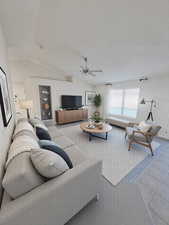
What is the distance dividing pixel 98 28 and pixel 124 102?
3.61m

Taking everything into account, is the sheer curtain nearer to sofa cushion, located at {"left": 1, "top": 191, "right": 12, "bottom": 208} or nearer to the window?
the window

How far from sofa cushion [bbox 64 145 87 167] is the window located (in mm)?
3704

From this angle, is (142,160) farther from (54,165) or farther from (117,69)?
(117,69)

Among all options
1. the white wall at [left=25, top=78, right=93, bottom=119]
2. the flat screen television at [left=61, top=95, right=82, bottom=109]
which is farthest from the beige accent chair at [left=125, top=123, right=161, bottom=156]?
the white wall at [left=25, top=78, right=93, bottom=119]

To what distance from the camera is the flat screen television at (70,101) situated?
16.4ft

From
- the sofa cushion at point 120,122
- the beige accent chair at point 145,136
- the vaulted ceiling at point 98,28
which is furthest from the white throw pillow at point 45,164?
the sofa cushion at point 120,122

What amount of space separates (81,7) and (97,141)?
3082 mm

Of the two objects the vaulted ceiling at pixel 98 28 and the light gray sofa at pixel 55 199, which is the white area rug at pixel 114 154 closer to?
the light gray sofa at pixel 55 199

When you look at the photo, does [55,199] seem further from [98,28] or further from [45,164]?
[98,28]

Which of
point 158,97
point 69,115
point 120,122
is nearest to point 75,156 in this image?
point 120,122

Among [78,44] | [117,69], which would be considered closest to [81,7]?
[78,44]

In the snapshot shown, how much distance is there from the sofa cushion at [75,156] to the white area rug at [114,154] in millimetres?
613

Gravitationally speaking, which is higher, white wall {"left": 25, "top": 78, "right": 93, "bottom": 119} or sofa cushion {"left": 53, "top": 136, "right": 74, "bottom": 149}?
white wall {"left": 25, "top": 78, "right": 93, "bottom": 119}

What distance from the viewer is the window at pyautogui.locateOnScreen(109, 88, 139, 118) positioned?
4.46 m
